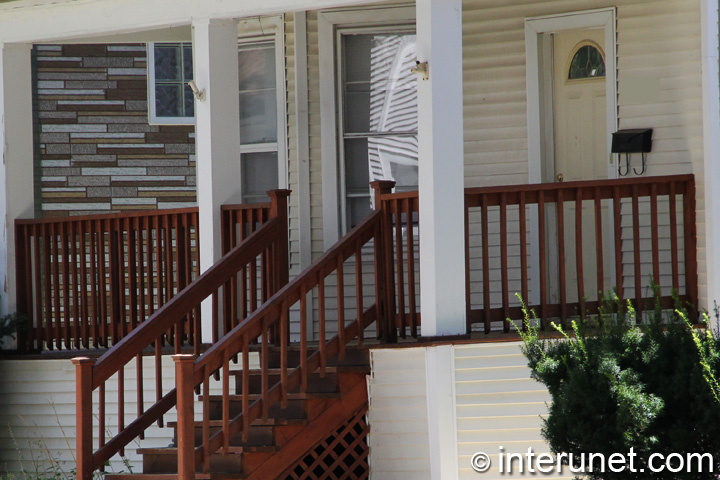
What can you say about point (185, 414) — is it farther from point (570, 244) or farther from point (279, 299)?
point (570, 244)

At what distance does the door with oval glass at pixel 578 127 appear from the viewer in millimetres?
8961

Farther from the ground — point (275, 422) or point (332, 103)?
point (332, 103)

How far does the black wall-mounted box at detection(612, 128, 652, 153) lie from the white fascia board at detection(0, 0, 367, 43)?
2574 millimetres

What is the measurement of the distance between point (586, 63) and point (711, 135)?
1990 millimetres

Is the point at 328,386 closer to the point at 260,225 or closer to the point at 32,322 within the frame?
the point at 260,225

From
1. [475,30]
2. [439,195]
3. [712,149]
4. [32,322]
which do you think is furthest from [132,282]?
[712,149]

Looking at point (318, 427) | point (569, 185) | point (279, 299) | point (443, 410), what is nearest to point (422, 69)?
point (569, 185)

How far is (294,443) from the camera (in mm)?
7312

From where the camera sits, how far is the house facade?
7.05 m

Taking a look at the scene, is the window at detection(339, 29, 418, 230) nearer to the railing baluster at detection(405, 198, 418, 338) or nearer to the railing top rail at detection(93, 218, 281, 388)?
the railing top rail at detection(93, 218, 281, 388)

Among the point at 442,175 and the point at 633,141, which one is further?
the point at 633,141

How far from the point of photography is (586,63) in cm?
902

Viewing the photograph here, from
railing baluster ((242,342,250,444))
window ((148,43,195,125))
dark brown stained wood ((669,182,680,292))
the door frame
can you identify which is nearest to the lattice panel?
railing baluster ((242,342,250,444))

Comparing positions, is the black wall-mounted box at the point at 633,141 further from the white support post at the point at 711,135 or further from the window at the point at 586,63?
the white support post at the point at 711,135
